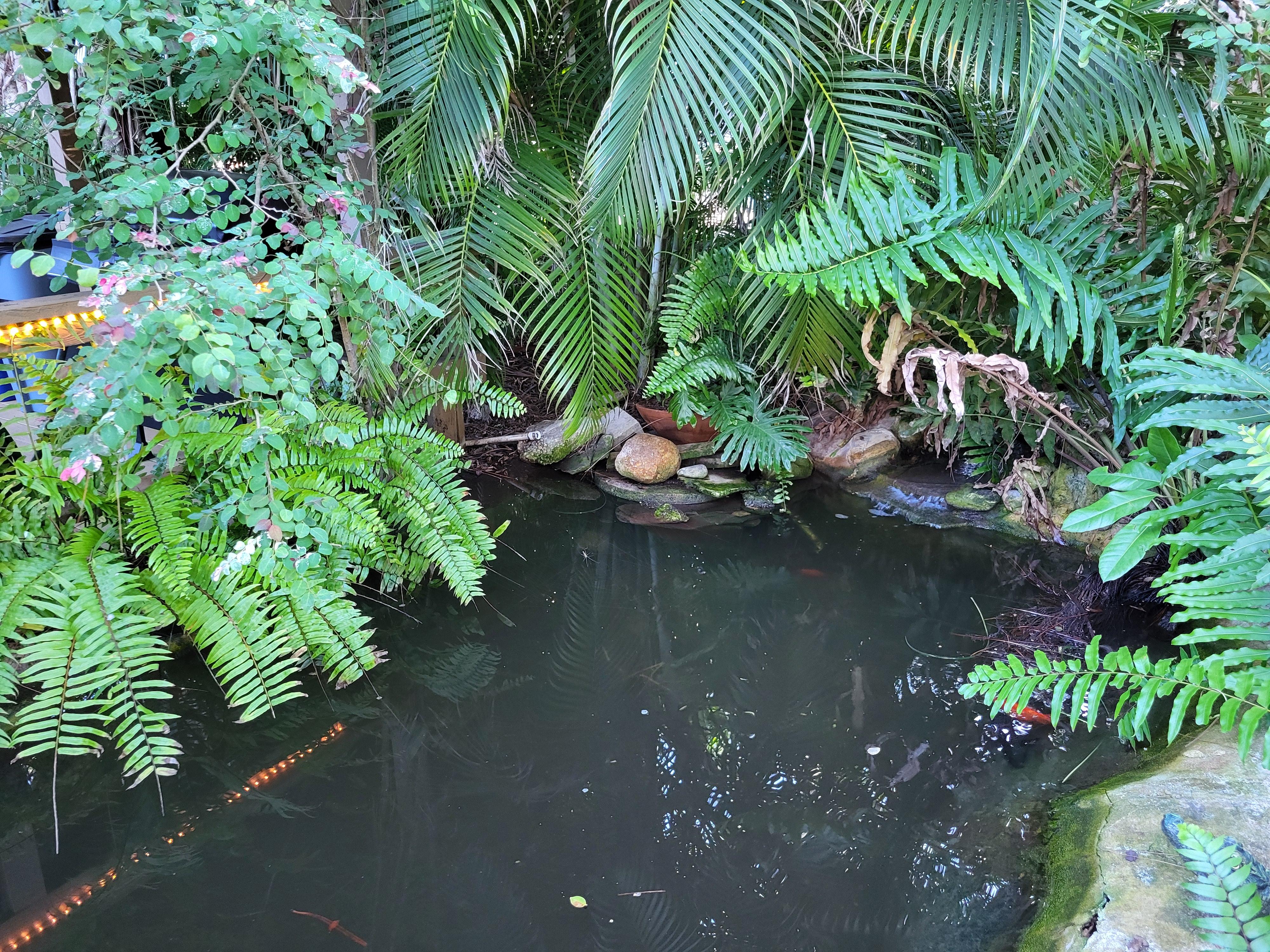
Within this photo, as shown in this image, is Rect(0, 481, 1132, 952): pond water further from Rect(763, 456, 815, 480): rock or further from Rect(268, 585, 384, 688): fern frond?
Rect(763, 456, 815, 480): rock

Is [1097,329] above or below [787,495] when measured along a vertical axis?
above

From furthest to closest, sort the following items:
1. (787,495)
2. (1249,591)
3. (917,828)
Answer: (787,495), (917,828), (1249,591)

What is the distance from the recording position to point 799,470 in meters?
3.88

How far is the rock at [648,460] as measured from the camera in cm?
381

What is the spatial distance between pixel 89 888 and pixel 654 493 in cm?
251

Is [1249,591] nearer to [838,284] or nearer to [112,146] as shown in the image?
[838,284]

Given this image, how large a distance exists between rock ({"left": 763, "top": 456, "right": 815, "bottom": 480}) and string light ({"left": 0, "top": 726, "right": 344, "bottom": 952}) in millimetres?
2360

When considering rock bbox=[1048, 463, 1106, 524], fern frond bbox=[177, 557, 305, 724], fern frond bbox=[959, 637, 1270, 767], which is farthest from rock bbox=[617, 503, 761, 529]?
fern frond bbox=[177, 557, 305, 724]

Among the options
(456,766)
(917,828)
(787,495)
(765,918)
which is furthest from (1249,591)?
(787,495)

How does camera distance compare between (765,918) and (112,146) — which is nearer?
(765,918)

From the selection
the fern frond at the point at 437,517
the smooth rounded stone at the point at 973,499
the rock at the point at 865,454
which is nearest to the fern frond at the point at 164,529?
the fern frond at the point at 437,517

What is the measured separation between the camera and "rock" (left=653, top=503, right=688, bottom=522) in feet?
11.8

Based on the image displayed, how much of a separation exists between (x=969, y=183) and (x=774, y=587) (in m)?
1.52

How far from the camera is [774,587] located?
121 inches
